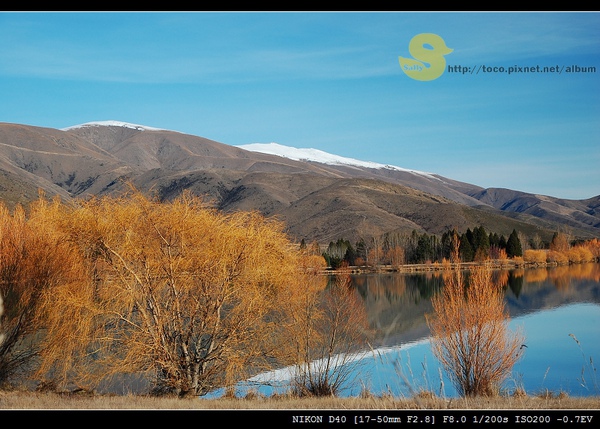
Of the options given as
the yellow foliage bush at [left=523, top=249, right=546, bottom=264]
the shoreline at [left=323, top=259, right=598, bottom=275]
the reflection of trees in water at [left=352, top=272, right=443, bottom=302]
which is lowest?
the reflection of trees in water at [left=352, top=272, right=443, bottom=302]

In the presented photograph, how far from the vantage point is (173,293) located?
17984 millimetres

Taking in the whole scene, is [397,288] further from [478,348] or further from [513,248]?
[513,248]

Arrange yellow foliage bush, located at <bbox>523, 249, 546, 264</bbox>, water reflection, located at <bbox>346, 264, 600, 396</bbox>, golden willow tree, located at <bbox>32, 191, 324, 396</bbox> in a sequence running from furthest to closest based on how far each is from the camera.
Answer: yellow foliage bush, located at <bbox>523, 249, 546, 264</bbox>
water reflection, located at <bbox>346, 264, 600, 396</bbox>
golden willow tree, located at <bbox>32, 191, 324, 396</bbox>

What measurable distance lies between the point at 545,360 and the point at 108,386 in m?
19.9

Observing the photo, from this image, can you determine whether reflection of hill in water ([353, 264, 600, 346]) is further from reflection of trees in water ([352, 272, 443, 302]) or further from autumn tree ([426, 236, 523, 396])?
autumn tree ([426, 236, 523, 396])

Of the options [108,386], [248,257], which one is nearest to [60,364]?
[108,386]

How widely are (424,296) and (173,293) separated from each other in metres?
43.9

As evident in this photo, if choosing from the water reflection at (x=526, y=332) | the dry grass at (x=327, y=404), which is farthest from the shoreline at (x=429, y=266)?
the dry grass at (x=327, y=404)

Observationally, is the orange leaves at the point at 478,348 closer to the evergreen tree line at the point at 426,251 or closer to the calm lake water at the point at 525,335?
the calm lake water at the point at 525,335

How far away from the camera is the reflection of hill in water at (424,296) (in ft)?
136

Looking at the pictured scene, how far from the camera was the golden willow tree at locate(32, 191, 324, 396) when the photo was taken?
1761 cm

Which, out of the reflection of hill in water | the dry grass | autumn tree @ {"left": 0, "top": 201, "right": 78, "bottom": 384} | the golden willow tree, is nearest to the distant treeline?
the reflection of hill in water
